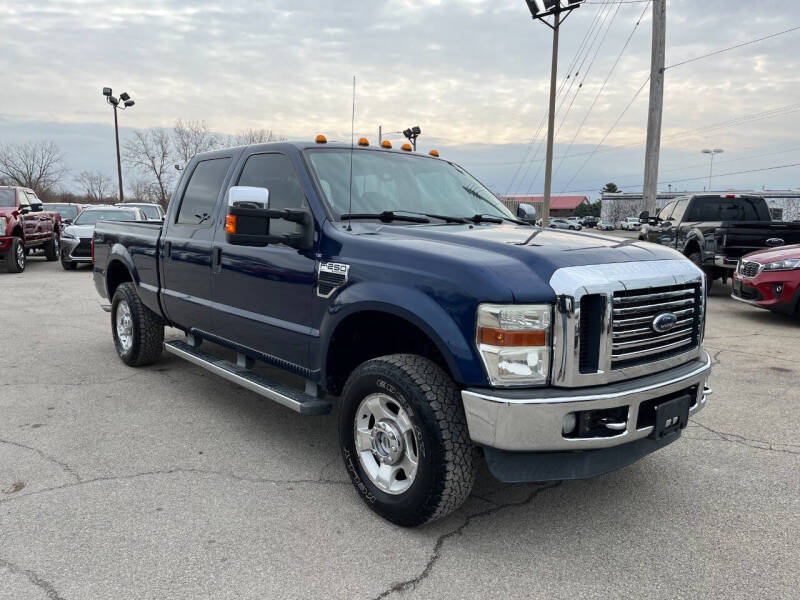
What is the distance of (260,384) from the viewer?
12.8 ft

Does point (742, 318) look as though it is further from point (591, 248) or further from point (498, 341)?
point (498, 341)

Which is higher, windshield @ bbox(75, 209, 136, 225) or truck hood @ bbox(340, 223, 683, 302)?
truck hood @ bbox(340, 223, 683, 302)

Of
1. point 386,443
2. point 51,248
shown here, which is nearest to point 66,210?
point 51,248

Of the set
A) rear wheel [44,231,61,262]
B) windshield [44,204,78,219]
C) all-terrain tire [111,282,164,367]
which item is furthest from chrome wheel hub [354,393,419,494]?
windshield [44,204,78,219]

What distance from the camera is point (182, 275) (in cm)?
482

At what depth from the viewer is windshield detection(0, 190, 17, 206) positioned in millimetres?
14491

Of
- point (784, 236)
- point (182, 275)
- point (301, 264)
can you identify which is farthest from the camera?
point (784, 236)

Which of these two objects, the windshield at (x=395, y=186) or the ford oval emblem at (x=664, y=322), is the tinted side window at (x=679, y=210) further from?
the ford oval emblem at (x=664, y=322)

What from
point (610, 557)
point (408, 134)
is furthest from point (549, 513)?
point (408, 134)

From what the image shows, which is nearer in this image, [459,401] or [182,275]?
[459,401]

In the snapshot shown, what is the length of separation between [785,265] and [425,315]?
748 cm

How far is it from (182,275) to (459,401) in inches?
113

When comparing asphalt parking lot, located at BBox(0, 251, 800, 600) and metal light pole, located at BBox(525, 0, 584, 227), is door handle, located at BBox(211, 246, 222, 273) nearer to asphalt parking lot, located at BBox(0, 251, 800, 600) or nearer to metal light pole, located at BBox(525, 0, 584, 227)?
asphalt parking lot, located at BBox(0, 251, 800, 600)

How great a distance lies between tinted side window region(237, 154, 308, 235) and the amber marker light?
149 cm
